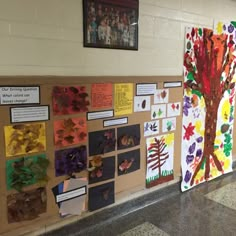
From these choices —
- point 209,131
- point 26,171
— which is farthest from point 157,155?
point 26,171

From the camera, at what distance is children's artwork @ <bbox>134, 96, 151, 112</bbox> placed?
204cm

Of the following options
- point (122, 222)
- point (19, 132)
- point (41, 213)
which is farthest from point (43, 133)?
point (122, 222)

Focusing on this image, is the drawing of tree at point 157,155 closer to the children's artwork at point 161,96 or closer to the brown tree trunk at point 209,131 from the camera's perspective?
the children's artwork at point 161,96

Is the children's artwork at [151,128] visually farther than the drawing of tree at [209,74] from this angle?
No

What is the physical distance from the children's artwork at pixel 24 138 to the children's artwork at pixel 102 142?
0.34m

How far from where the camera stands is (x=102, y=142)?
189cm

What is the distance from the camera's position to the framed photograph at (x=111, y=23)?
1.70 meters

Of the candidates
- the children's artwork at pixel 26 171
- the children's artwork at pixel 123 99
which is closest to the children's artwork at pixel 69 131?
the children's artwork at pixel 26 171

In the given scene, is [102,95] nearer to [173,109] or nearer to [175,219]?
[173,109]

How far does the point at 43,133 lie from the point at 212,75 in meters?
1.68

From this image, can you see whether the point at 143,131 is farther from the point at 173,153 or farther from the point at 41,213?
the point at 41,213

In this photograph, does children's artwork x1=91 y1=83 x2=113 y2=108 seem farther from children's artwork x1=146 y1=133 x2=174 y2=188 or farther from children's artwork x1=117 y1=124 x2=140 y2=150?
children's artwork x1=146 y1=133 x2=174 y2=188

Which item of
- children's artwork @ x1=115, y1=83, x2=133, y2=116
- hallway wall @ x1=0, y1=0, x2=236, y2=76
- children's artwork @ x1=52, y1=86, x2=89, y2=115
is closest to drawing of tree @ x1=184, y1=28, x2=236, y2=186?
hallway wall @ x1=0, y1=0, x2=236, y2=76

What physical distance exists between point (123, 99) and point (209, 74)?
1.01 meters
